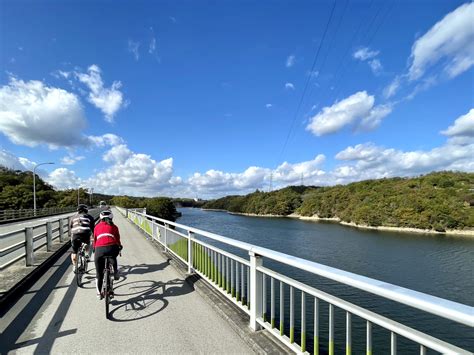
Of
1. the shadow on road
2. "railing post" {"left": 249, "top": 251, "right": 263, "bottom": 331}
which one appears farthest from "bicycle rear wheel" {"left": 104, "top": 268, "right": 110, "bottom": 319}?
"railing post" {"left": 249, "top": 251, "right": 263, "bottom": 331}

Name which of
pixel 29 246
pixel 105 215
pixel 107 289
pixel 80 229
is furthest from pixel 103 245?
pixel 29 246

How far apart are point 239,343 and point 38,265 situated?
6.10 metres

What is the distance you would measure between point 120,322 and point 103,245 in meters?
1.24

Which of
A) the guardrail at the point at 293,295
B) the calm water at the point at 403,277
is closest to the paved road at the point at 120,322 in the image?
the guardrail at the point at 293,295

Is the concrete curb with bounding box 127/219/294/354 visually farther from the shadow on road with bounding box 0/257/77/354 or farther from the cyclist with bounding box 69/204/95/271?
the cyclist with bounding box 69/204/95/271

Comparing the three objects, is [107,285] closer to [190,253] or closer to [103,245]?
[103,245]

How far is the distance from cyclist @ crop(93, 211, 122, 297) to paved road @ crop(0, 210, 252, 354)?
572 millimetres

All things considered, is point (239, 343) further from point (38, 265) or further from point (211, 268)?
point (38, 265)

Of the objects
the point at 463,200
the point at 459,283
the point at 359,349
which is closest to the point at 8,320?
the point at 359,349

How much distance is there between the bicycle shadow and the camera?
447cm

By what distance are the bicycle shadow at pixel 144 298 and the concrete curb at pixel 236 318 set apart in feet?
0.74

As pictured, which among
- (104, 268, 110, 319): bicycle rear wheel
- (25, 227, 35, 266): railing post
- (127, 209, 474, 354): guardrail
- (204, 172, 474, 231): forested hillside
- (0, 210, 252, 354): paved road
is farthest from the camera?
(204, 172, 474, 231): forested hillside

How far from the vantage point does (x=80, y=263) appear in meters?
6.41

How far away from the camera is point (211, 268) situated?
230 inches
